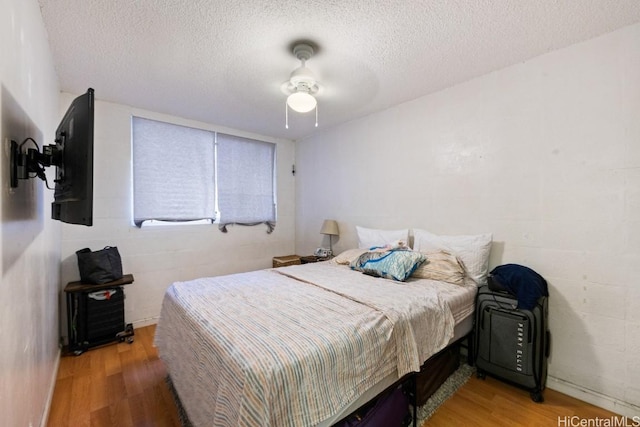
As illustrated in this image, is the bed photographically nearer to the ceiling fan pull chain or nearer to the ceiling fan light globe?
the ceiling fan light globe

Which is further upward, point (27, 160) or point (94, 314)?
point (27, 160)

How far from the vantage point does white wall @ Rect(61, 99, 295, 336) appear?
9.52 feet

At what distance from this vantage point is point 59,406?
1.83m

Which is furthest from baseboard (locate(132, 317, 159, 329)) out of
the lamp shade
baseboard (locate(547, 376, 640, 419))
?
baseboard (locate(547, 376, 640, 419))

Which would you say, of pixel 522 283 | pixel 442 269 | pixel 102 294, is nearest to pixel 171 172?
pixel 102 294

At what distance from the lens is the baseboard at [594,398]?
68.8 inches

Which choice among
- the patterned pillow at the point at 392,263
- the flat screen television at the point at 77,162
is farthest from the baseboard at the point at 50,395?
the patterned pillow at the point at 392,263

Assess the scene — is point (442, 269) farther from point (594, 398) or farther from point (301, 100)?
point (301, 100)

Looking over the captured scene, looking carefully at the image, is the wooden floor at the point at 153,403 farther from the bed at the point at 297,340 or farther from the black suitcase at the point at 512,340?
the bed at the point at 297,340

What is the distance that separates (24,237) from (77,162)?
1.51ft

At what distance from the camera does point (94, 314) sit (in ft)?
8.57

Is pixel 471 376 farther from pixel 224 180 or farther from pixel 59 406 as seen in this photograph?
pixel 224 180

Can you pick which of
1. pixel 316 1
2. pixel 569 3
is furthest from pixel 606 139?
pixel 316 1

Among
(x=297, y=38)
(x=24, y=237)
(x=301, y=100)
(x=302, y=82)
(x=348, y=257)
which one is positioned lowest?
(x=348, y=257)
